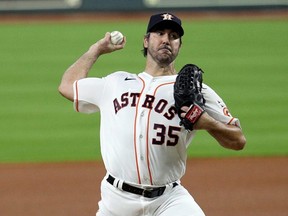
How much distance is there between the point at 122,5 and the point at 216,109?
15340 mm

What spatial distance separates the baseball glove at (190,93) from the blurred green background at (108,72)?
531cm

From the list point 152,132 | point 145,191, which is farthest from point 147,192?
point 152,132

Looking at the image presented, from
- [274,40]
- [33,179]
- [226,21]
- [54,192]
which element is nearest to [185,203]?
[54,192]

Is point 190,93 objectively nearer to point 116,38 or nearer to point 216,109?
point 216,109

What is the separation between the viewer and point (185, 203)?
461 centimetres

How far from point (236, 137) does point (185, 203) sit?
0.48 metres

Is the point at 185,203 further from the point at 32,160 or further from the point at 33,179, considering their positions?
the point at 32,160

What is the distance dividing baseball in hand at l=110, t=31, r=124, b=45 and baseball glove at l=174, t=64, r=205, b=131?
70 cm

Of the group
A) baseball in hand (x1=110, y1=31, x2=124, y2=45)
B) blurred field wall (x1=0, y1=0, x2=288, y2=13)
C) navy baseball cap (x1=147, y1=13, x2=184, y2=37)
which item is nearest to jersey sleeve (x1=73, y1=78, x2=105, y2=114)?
baseball in hand (x1=110, y1=31, x2=124, y2=45)

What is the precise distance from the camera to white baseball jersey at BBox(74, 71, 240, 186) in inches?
181

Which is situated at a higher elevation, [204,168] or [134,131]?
[134,131]

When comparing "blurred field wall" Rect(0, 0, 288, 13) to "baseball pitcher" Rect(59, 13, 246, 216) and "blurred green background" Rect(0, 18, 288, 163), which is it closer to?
"blurred green background" Rect(0, 18, 288, 163)

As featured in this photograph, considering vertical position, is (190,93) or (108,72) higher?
(190,93)

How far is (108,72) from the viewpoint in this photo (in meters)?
14.2
